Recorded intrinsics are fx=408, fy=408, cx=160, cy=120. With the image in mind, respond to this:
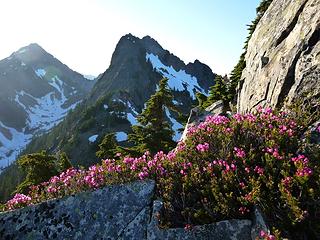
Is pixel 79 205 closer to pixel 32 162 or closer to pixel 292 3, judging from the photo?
pixel 292 3

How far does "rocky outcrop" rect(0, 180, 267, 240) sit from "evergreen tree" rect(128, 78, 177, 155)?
18.5 meters

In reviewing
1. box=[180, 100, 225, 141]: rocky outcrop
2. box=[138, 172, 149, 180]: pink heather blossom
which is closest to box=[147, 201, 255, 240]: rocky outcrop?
box=[138, 172, 149, 180]: pink heather blossom

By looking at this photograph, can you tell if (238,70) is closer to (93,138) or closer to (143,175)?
(143,175)

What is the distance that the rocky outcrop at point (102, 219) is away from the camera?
7.09 m

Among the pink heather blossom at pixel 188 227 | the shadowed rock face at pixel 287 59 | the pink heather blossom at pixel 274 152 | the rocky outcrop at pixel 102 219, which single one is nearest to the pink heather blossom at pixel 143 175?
the rocky outcrop at pixel 102 219

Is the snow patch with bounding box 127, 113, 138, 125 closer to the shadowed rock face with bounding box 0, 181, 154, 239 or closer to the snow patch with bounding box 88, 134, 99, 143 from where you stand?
the snow patch with bounding box 88, 134, 99, 143

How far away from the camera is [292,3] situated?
1645 cm

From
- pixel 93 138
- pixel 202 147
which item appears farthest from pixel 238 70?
pixel 93 138

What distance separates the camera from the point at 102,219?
7.50m

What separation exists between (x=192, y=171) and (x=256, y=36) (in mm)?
14217

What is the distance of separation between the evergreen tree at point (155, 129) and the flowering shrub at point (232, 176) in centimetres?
1728

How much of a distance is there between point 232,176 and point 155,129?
69.7ft

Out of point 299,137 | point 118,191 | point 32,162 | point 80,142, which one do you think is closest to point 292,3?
point 299,137

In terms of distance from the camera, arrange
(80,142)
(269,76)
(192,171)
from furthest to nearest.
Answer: (80,142), (269,76), (192,171)
